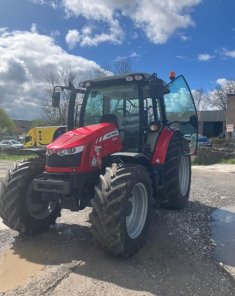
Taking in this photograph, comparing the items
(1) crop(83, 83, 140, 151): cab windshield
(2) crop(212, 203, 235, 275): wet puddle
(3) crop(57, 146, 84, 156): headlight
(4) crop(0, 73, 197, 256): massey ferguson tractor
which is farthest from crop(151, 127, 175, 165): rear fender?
(3) crop(57, 146, 84, 156): headlight

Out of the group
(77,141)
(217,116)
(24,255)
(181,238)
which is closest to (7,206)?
(24,255)

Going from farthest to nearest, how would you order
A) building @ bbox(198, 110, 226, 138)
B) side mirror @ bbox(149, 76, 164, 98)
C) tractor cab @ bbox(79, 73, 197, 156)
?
building @ bbox(198, 110, 226, 138)
tractor cab @ bbox(79, 73, 197, 156)
side mirror @ bbox(149, 76, 164, 98)

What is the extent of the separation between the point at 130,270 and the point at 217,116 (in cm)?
4965

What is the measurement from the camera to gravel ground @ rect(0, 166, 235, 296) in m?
4.04

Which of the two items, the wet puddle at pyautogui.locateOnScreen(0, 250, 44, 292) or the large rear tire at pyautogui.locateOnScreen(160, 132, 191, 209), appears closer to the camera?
the wet puddle at pyautogui.locateOnScreen(0, 250, 44, 292)

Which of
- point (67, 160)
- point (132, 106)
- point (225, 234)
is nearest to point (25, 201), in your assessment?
point (67, 160)

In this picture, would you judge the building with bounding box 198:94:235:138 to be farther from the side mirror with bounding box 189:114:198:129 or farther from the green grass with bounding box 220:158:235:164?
the side mirror with bounding box 189:114:198:129

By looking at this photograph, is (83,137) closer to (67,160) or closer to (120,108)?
(67,160)

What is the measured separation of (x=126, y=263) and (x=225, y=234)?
7.40ft

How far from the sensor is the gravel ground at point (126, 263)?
13.3ft

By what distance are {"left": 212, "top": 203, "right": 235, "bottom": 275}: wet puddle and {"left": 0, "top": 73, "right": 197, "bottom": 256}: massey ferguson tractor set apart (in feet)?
2.59

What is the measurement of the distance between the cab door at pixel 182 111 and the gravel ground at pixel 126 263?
5.98 feet

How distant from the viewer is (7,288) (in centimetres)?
406

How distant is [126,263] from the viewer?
15.3 ft
